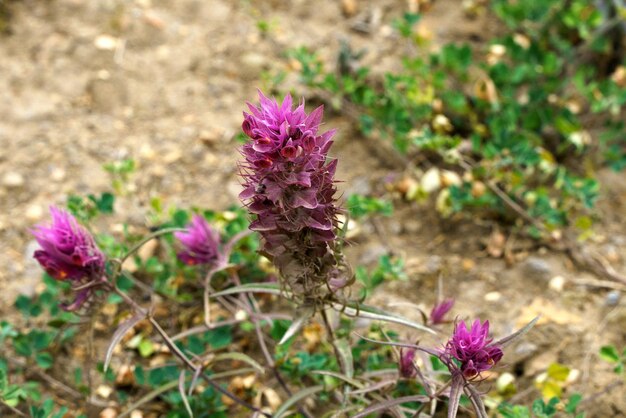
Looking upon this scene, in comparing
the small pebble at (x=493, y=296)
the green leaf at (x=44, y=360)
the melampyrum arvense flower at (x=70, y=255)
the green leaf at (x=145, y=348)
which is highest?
the melampyrum arvense flower at (x=70, y=255)

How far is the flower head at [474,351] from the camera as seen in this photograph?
5.17 ft

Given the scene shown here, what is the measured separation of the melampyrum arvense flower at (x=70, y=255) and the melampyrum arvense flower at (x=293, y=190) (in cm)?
53

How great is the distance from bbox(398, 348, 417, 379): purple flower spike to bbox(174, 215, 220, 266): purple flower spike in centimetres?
69

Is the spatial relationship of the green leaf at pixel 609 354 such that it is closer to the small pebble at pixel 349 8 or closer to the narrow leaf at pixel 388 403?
the narrow leaf at pixel 388 403

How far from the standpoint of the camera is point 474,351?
1.58 m

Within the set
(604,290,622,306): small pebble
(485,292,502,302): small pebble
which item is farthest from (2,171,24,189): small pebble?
(604,290,622,306): small pebble

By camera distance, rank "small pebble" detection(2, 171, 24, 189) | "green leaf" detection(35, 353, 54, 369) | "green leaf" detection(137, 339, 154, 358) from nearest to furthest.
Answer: "green leaf" detection(35, 353, 54, 369) → "green leaf" detection(137, 339, 154, 358) → "small pebble" detection(2, 171, 24, 189)

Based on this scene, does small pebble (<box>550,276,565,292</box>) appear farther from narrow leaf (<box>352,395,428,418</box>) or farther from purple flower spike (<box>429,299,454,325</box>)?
narrow leaf (<box>352,395,428,418</box>)

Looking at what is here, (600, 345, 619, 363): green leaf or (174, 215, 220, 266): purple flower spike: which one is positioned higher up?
(174, 215, 220, 266): purple flower spike

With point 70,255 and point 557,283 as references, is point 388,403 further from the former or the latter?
point 557,283

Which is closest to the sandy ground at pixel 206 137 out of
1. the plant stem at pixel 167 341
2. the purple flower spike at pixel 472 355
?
the plant stem at pixel 167 341

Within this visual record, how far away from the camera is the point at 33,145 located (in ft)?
10.2

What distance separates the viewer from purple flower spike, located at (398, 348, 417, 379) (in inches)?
77.8

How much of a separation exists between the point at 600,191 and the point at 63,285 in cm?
226
